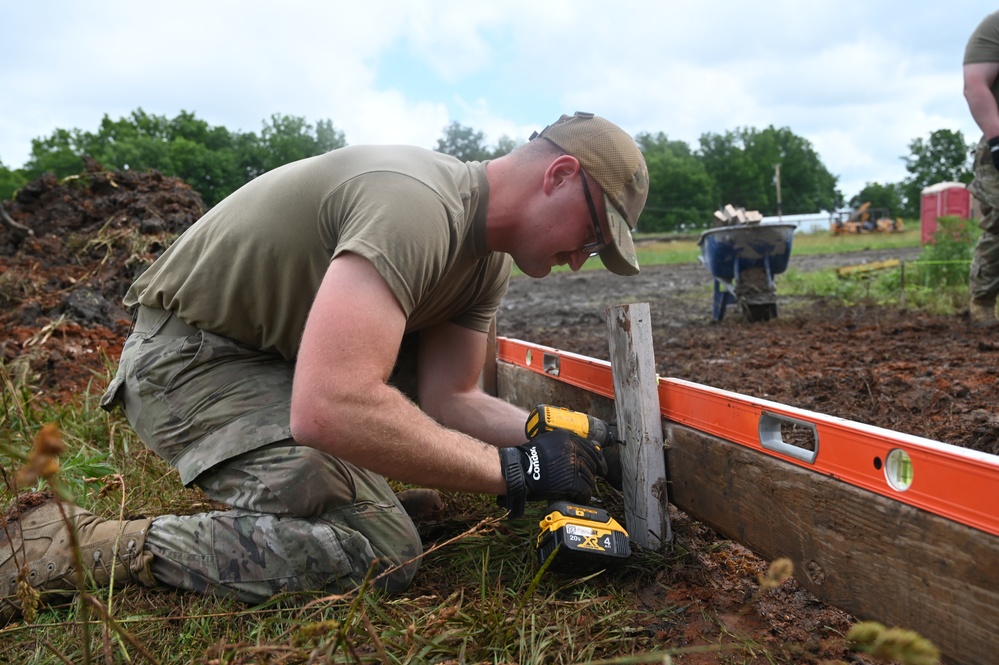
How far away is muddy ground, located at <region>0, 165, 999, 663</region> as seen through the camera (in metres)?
1.83

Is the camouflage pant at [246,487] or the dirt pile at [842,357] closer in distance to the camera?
the camouflage pant at [246,487]

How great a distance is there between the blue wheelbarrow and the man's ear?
15.3 ft

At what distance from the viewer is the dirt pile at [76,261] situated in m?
4.62

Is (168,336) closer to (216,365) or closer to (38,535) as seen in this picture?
(216,365)

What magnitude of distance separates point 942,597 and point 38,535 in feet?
7.58

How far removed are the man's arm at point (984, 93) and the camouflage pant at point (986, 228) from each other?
0.30 m

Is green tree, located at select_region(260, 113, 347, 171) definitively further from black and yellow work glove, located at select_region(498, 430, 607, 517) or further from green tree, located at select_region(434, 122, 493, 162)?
black and yellow work glove, located at select_region(498, 430, 607, 517)

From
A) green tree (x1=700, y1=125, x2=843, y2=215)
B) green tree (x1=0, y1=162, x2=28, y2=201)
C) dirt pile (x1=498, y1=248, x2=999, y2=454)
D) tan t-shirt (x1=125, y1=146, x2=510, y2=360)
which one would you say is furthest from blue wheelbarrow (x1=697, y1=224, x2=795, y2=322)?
green tree (x1=700, y1=125, x2=843, y2=215)

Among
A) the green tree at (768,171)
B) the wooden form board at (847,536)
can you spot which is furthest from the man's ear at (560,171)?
the green tree at (768,171)

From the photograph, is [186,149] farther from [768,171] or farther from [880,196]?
[880,196]

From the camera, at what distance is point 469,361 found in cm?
274

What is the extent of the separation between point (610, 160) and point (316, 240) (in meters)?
0.88

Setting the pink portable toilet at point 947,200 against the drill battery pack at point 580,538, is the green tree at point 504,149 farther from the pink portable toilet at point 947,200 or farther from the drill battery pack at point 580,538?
the pink portable toilet at point 947,200

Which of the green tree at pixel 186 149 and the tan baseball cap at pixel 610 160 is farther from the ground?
the green tree at pixel 186 149
